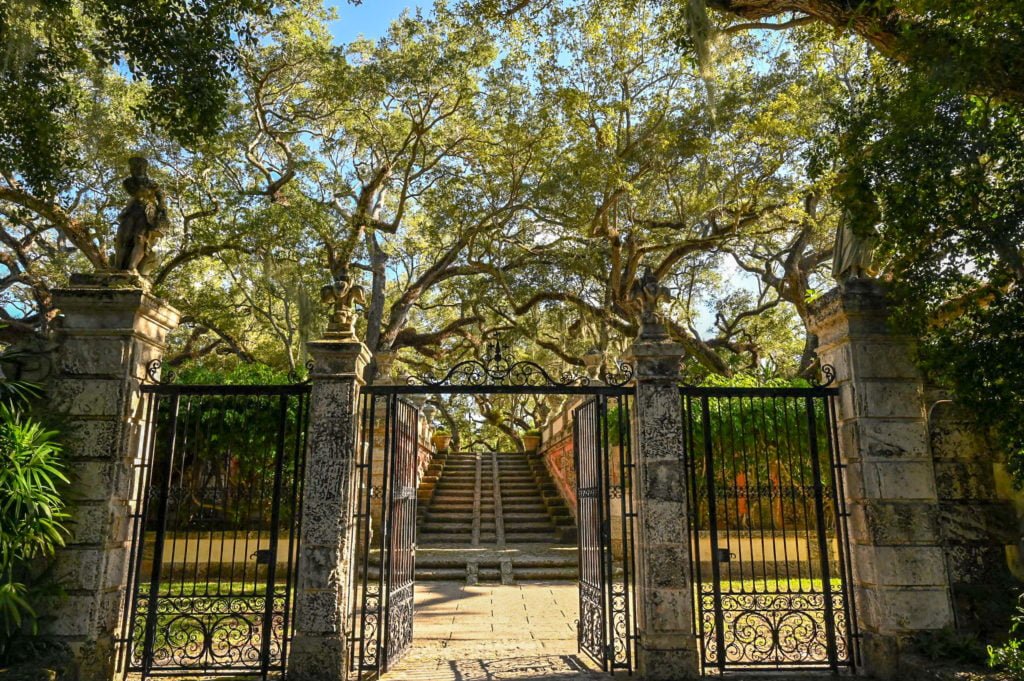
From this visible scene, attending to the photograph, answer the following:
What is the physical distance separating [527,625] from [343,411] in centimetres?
379

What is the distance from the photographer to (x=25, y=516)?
15.4ft

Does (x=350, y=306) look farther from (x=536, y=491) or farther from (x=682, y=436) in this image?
(x=536, y=491)

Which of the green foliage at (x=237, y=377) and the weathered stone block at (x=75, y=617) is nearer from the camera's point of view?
the weathered stone block at (x=75, y=617)

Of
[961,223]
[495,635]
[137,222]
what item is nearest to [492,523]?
[495,635]

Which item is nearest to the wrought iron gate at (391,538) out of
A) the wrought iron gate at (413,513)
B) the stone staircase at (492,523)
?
the wrought iron gate at (413,513)

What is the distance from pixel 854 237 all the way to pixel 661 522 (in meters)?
3.09

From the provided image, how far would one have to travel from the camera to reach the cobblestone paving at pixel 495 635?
5820mm

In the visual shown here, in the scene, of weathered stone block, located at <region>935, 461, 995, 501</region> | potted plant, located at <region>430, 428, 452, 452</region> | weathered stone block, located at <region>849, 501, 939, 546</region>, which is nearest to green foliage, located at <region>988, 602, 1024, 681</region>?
weathered stone block, located at <region>849, 501, 939, 546</region>

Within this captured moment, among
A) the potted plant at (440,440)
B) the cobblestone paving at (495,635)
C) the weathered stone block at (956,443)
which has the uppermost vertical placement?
the potted plant at (440,440)

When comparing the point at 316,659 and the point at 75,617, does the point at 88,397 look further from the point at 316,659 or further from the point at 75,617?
the point at 316,659

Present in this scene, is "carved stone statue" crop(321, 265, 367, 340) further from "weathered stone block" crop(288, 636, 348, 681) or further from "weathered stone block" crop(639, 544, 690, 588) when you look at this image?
"weathered stone block" crop(639, 544, 690, 588)

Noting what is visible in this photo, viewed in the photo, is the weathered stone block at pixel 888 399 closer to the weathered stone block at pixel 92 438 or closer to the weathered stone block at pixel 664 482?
the weathered stone block at pixel 664 482

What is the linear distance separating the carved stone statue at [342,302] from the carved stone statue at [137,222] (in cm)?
159

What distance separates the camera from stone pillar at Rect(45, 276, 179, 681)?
16.8ft
